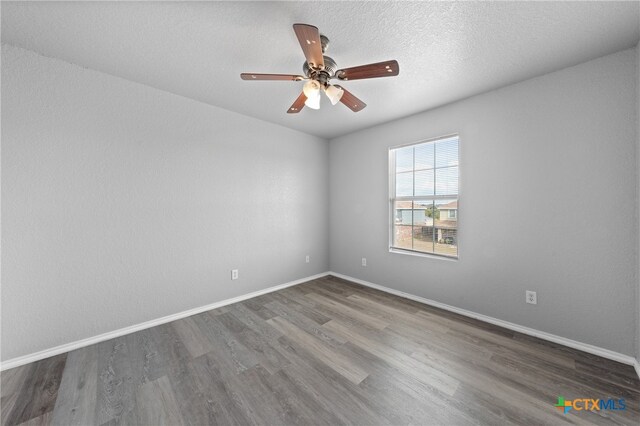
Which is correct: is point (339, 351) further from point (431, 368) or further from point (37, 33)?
point (37, 33)

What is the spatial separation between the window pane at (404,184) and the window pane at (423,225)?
20 centimetres

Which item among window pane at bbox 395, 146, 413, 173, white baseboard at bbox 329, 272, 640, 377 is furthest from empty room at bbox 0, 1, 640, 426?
window pane at bbox 395, 146, 413, 173

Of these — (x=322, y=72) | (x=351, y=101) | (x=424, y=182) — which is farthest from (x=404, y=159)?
(x=322, y=72)

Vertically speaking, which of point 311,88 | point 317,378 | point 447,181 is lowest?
point 317,378

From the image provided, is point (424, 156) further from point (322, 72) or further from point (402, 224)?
point (322, 72)

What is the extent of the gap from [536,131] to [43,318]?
471 cm

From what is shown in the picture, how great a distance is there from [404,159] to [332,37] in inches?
81.6

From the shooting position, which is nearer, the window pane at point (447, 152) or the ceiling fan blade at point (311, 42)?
the ceiling fan blade at point (311, 42)

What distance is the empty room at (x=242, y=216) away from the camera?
58.8 inches

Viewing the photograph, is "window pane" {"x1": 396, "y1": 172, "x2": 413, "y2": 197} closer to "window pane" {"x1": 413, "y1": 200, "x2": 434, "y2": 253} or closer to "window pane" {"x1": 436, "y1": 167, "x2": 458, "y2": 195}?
"window pane" {"x1": 413, "y1": 200, "x2": 434, "y2": 253}

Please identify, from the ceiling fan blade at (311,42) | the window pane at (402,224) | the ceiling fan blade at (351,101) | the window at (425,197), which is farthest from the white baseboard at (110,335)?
the ceiling fan blade at (311,42)

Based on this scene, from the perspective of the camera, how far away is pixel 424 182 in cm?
311

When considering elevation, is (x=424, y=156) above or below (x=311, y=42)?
below

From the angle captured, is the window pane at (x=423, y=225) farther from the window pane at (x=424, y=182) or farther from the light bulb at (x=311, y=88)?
the light bulb at (x=311, y=88)
